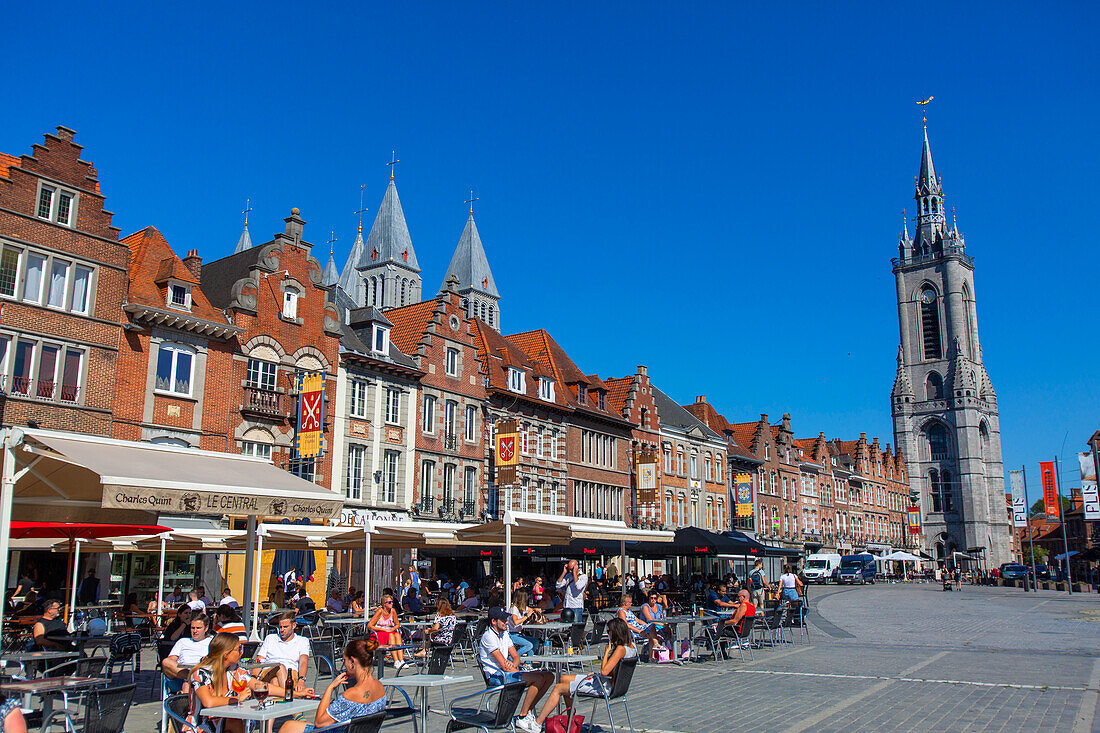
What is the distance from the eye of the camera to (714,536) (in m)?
27.0

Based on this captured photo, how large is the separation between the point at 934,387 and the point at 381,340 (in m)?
99.5

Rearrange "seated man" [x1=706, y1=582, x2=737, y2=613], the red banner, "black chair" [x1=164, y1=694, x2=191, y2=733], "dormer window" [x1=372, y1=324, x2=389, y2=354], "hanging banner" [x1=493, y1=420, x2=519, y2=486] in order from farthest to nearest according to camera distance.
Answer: the red banner
"dormer window" [x1=372, y1=324, x2=389, y2=354]
"hanging banner" [x1=493, y1=420, x2=519, y2=486]
"seated man" [x1=706, y1=582, x2=737, y2=613]
"black chair" [x1=164, y1=694, x2=191, y2=733]

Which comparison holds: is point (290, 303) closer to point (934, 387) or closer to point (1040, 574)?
point (1040, 574)

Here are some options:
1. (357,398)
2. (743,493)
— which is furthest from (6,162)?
(743,493)

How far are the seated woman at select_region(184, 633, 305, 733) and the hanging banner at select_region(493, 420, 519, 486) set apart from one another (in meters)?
25.5

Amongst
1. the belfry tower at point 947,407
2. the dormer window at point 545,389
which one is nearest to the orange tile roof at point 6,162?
the dormer window at point 545,389

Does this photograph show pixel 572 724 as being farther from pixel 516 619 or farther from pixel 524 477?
pixel 524 477

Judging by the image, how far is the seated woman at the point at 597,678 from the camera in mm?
9344

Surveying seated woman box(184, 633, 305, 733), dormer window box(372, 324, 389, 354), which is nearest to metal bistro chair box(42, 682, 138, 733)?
seated woman box(184, 633, 305, 733)

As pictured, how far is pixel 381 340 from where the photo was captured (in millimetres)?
35594

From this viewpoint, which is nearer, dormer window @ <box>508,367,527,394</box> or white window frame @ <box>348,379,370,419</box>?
white window frame @ <box>348,379,370,419</box>

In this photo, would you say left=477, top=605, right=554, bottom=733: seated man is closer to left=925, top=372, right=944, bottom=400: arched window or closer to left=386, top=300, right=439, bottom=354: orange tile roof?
left=386, top=300, right=439, bottom=354: orange tile roof

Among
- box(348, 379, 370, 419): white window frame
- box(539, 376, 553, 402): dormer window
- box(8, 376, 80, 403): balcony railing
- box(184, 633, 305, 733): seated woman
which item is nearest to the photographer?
box(184, 633, 305, 733): seated woman

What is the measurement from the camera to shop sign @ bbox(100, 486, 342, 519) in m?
9.52
